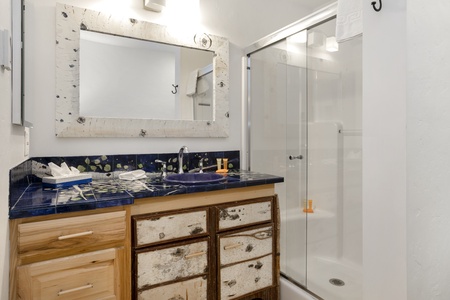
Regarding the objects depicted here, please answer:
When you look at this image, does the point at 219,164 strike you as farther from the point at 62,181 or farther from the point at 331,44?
the point at 331,44

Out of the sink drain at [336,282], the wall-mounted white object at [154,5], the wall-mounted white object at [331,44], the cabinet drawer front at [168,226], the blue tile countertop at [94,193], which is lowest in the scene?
the sink drain at [336,282]

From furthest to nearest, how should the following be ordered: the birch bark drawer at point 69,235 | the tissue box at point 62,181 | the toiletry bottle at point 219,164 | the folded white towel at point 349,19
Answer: the toiletry bottle at point 219,164
the tissue box at point 62,181
the folded white towel at point 349,19
the birch bark drawer at point 69,235

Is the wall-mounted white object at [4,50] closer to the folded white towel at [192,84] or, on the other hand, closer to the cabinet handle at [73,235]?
the cabinet handle at [73,235]

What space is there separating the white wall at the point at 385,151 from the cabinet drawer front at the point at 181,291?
2.65 feet

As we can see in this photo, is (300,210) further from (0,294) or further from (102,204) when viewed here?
(0,294)

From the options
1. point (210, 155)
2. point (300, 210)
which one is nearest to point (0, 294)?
point (210, 155)

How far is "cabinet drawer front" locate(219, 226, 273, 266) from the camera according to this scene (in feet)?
5.09

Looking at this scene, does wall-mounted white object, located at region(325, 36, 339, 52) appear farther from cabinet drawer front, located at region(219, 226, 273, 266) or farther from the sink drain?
the sink drain

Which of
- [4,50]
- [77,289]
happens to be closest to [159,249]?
[77,289]

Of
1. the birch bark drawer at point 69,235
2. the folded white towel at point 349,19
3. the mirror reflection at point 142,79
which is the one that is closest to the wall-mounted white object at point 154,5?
the mirror reflection at point 142,79

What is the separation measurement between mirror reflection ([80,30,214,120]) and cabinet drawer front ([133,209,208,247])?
822 millimetres

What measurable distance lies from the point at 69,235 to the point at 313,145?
1.84m

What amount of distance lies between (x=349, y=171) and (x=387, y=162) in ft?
4.48

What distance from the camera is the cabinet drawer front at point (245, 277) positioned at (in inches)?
61.4
